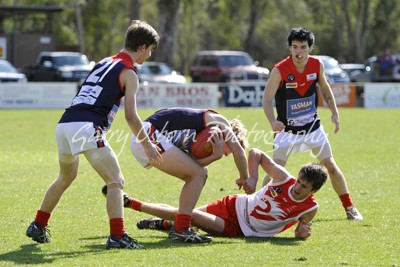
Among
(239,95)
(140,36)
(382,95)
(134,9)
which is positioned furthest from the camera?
(134,9)

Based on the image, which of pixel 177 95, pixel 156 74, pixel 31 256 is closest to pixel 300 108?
pixel 31 256

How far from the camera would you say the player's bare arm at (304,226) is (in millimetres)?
8289

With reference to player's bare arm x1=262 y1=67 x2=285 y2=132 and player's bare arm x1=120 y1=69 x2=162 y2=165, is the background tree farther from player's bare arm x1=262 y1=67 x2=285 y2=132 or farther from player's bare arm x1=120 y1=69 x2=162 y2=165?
player's bare arm x1=120 y1=69 x2=162 y2=165

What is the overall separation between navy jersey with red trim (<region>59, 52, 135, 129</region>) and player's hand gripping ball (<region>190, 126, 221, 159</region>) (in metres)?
0.85

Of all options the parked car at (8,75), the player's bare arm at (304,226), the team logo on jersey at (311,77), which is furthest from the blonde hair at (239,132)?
the parked car at (8,75)

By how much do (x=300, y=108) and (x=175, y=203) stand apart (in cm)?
208

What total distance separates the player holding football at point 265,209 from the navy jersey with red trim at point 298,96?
4.58 feet

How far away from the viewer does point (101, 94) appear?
7664 mm

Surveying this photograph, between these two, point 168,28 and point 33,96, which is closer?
point 33,96

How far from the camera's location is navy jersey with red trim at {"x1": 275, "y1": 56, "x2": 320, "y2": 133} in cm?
960

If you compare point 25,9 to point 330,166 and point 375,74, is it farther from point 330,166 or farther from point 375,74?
point 330,166

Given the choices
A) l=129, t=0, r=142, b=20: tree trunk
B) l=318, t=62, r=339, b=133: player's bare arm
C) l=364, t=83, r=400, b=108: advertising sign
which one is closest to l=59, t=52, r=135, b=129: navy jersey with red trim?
l=318, t=62, r=339, b=133: player's bare arm

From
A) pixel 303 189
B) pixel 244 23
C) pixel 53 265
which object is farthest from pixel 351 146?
pixel 244 23

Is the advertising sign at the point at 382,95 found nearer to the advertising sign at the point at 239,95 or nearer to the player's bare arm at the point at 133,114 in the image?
the advertising sign at the point at 239,95
